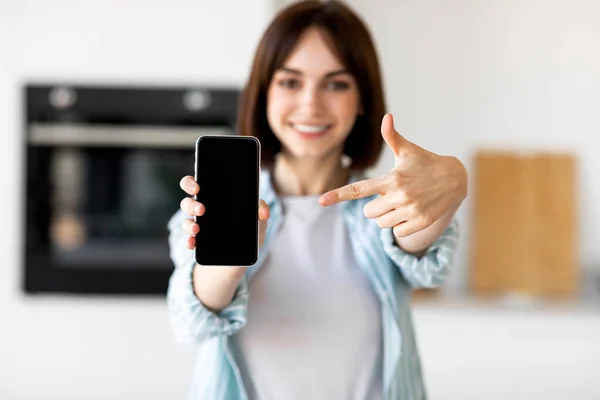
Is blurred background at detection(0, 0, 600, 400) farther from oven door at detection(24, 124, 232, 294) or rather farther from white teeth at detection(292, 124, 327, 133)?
white teeth at detection(292, 124, 327, 133)

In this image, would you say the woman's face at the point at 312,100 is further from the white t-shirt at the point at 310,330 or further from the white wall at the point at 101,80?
the white wall at the point at 101,80

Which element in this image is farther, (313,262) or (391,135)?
(313,262)

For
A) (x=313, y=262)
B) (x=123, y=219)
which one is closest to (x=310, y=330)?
(x=313, y=262)

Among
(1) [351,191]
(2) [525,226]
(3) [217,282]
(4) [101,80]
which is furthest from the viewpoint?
(2) [525,226]

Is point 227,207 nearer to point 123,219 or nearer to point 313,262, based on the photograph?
point 313,262

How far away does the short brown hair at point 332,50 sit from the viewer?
52 cm

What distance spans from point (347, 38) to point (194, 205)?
20cm

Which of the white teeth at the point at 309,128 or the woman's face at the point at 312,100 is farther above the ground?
the woman's face at the point at 312,100

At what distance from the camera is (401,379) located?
0.57 meters

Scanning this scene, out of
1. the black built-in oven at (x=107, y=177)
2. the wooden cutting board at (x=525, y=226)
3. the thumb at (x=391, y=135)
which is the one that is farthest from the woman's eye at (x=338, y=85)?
the wooden cutting board at (x=525, y=226)

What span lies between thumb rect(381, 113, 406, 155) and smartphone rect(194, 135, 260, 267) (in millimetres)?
78

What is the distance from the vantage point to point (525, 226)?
1441 mm

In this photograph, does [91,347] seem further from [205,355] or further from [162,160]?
[205,355]

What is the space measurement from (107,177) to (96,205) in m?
0.06
